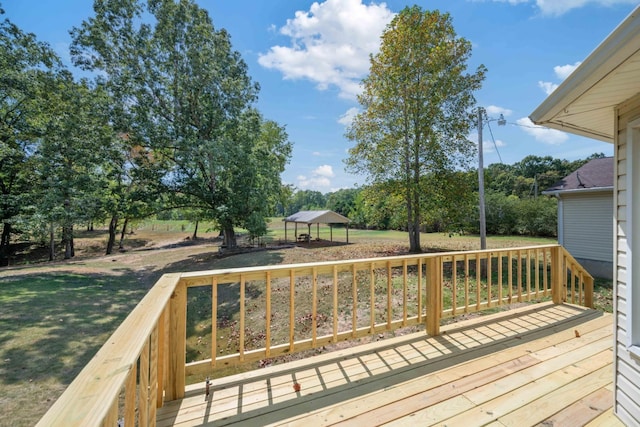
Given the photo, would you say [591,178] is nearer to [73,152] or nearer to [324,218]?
[324,218]

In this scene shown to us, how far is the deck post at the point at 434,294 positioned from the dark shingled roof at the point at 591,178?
839cm

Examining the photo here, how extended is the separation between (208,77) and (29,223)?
387 inches

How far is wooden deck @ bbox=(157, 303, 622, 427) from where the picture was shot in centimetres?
199

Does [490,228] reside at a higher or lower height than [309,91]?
lower

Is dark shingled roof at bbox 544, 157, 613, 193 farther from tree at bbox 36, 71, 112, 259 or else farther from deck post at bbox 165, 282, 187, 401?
tree at bbox 36, 71, 112, 259

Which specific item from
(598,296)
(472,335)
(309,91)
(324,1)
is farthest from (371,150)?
(472,335)

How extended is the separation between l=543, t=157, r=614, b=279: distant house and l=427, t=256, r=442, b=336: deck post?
8347 millimetres

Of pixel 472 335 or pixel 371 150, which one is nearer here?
pixel 472 335

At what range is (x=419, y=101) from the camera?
1052 centimetres

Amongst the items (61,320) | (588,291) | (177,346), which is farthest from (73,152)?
(588,291)

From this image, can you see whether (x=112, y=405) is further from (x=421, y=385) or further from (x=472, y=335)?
(x=472, y=335)

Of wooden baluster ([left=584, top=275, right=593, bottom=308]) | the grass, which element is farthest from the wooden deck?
the grass

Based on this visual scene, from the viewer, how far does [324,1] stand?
24.7ft

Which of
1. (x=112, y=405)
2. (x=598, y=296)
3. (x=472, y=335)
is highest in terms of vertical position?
(x=112, y=405)
